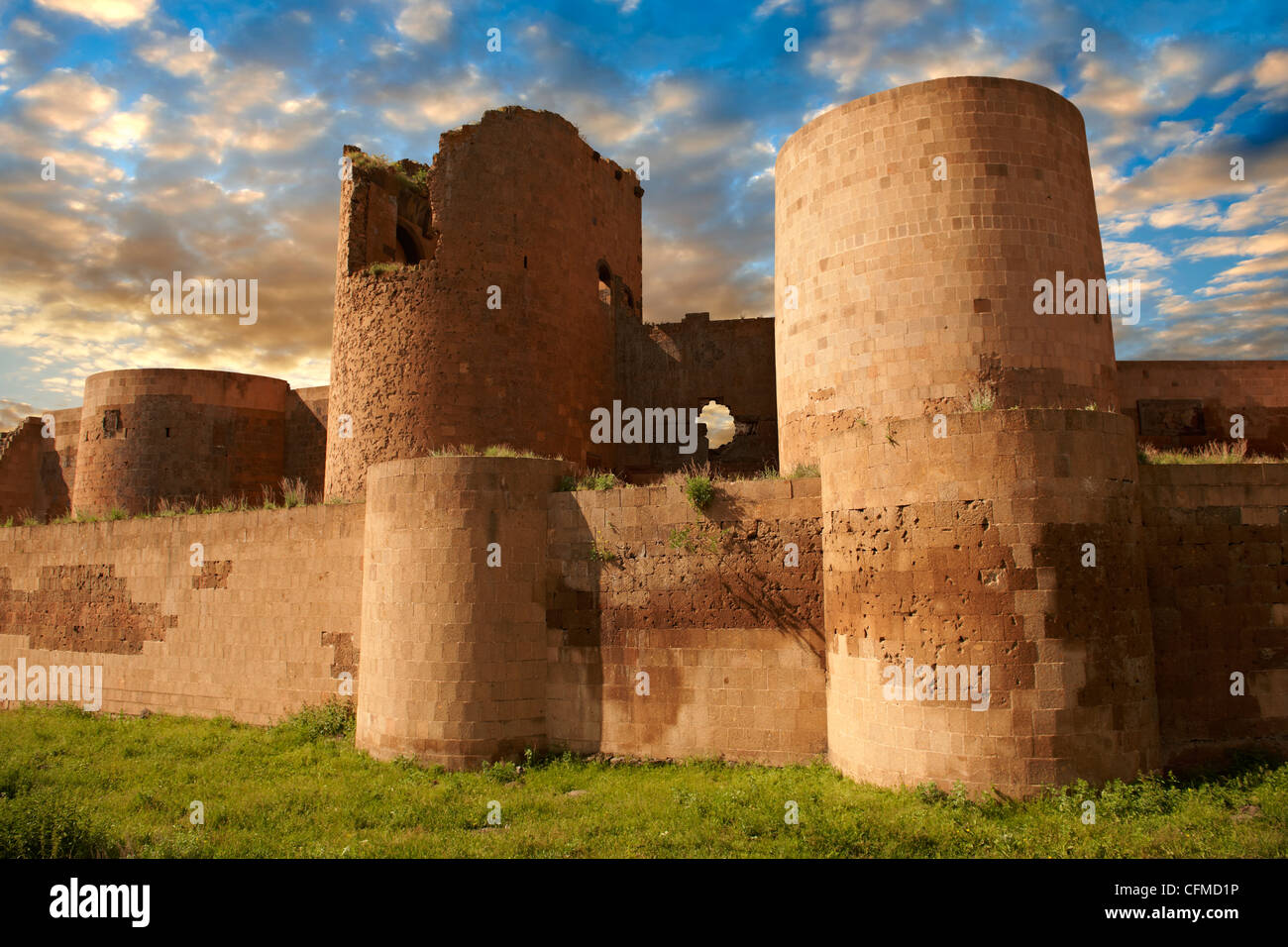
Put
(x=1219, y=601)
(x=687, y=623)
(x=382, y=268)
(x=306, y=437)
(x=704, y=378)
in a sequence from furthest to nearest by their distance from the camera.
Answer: (x=306, y=437) < (x=704, y=378) < (x=382, y=268) < (x=687, y=623) < (x=1219, y=601)

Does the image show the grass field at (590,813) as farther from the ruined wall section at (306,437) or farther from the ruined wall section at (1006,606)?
the ruined wall section at (306,437)

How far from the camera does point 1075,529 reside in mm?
8258

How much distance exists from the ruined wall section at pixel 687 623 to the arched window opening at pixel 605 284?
26.9ft

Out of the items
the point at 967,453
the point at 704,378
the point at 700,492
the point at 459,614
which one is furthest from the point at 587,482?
the point at 704,378

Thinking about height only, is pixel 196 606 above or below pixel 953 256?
below

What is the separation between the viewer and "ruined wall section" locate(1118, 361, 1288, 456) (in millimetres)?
15383

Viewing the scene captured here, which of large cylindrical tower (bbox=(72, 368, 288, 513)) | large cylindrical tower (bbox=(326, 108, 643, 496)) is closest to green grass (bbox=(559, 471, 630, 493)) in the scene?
large cylindrical tower (bbox=(326, 108, 643, 496))

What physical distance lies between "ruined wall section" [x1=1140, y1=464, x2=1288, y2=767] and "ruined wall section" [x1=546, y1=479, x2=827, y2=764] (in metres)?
3.71

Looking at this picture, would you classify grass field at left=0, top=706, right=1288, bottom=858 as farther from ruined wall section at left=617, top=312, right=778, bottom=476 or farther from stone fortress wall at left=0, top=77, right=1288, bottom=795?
ruined wall section at left=617, top=312, right=778, bottom=476

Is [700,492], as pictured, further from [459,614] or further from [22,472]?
[22,472]

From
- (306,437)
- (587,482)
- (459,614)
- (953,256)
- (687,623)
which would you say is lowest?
(687,623)

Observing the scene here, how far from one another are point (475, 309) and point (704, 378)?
4962mm

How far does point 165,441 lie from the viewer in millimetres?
22625
